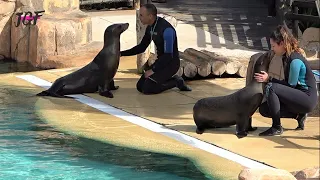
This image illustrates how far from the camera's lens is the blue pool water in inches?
223

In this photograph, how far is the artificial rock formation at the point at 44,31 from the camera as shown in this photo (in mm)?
10906

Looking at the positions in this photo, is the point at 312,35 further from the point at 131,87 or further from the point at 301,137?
the point at 301,137

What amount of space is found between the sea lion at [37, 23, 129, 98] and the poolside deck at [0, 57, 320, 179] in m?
0.14

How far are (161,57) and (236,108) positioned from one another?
1899 millimetres

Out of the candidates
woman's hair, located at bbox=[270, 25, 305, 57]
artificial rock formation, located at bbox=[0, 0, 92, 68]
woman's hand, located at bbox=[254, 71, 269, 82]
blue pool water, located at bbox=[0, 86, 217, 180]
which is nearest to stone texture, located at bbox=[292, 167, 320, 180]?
blue pool water, located at bbox=[0, 86, 217, 180]

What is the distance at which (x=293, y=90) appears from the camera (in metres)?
6.51

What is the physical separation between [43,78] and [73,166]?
150 inches

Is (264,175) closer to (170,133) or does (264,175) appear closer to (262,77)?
(262,77)

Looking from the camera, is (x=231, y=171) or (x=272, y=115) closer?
(x=231, y=171)

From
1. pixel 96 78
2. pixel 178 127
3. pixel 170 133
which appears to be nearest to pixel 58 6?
pixel 96 78

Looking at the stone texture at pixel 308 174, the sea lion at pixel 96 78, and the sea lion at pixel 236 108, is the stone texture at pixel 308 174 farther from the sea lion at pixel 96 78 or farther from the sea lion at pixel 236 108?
the sea lion at pixel 96 78

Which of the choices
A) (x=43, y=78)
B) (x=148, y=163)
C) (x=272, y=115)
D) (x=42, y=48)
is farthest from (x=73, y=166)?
(x=42, y=48)

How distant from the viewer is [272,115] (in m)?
6.55

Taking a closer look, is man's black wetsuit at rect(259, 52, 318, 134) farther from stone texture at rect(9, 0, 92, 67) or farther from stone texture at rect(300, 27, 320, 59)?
stone texture at rect(9, 0, 92, 67)
